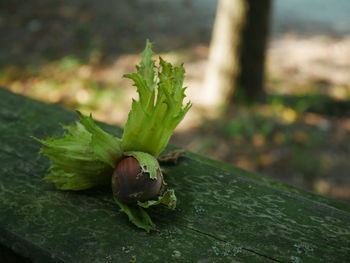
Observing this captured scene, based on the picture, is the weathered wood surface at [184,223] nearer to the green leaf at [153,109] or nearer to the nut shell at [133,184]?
the nut shell at [133,184]

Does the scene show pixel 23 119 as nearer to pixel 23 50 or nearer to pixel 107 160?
pixel 107 160

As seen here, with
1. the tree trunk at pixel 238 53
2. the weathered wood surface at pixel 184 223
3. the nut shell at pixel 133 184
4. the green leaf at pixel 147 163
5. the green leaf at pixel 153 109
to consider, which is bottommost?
the weathered wood surface at pixel 184 223

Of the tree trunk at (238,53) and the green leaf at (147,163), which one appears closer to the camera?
the green leaf at (147,163)

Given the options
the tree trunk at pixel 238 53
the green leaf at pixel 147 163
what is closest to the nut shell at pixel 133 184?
the green leaf at pixel 147 163

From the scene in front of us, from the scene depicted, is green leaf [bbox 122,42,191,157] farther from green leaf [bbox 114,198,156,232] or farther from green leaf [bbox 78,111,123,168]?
green leaf [bbox 114,198,156,232]

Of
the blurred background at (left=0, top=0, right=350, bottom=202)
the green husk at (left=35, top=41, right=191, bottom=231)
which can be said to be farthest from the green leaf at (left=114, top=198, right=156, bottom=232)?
the blurred background at (left=0, top=0, right=350, bottom=202)

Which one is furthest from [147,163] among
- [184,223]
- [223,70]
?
[223,70]


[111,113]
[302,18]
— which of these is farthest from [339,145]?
[302,18]
